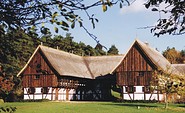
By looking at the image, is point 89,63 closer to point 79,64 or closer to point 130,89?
point 79,64

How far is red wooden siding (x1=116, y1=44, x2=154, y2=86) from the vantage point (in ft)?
151

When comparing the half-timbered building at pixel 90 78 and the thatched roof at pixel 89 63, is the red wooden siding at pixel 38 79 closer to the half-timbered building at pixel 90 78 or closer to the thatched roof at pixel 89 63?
the half-timbered building at pixel 90 78

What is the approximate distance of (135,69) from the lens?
46.6 metres

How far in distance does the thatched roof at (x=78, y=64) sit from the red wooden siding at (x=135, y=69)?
3153 millimetres

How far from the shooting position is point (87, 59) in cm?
5853

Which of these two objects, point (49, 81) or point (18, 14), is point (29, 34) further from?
point (49, 81)

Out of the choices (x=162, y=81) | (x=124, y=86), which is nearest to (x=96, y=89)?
(x=124, y=86)

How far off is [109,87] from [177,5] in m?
47.4

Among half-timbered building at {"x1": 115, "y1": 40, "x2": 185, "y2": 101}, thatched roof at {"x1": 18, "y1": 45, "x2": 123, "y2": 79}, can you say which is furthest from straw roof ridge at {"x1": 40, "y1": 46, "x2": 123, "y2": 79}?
half-timbered building at {"x1": 115, "y1": 40, "x2": 185, "y2": 101}

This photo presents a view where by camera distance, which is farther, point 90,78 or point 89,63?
point 89,63

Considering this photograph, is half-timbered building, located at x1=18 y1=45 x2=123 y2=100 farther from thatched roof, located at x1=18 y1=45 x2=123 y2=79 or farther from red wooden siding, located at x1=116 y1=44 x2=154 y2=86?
red wooden siding, located at x1=116 y1=44 x2=154 y2=86

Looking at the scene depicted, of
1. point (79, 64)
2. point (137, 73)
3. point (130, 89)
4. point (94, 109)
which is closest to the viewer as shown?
point (94, 109)

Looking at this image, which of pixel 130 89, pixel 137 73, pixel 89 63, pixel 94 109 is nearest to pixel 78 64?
pixel 89 63

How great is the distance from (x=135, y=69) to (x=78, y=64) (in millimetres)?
10937
